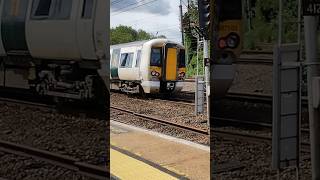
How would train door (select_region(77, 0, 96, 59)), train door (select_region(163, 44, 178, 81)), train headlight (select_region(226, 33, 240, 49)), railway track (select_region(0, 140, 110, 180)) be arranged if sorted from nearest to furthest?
train door (select_region(77, 0, 96, 59))
railway track (select_region(0, 140, 110, 180))
train headlight (select_region(226, 33, 240, 49))
train door (select_region(163, 44, 178, 81))

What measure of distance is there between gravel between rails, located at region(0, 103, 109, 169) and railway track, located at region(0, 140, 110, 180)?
0.05ft

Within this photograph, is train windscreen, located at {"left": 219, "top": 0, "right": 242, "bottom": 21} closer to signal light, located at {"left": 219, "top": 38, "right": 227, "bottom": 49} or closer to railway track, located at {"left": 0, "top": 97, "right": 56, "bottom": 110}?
signal light, located at {"left": 219, "top": 38, "right": 227, "bottom": 49}

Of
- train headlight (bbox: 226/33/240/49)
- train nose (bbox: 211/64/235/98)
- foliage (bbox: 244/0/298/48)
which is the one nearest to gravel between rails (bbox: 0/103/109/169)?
train nose (bbox: 211/64/235/98)

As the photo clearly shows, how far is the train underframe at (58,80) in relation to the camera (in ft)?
5.35

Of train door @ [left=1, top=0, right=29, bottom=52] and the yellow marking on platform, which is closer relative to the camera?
train door @ [left=1, top=0, right=29, bottom=52]

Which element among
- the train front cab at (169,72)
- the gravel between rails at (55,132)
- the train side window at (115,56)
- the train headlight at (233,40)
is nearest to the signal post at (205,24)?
the train headlight at (233,40)

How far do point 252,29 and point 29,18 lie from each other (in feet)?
2.86

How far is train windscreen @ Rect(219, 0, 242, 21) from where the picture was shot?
1.76 metres

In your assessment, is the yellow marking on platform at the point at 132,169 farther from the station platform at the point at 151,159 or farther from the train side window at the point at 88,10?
the train side window at the point at 88,10

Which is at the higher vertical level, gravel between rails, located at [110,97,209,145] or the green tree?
the green tree

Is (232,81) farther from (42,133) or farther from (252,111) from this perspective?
(42,133)

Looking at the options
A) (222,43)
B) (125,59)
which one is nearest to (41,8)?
(125,59)

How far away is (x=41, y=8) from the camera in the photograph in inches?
65.6

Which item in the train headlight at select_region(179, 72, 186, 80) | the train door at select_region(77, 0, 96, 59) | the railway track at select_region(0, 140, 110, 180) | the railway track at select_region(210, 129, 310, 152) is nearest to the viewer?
the train door at select_region(77, 0, 96, 59)
